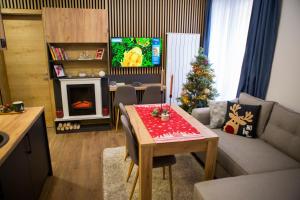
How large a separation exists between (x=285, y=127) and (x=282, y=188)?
2.82 ft

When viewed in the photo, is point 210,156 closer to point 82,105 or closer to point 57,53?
point 82,105

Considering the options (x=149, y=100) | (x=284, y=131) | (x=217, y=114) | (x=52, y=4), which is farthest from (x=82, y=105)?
(x=284, y=131)

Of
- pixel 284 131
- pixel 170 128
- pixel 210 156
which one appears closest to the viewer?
pixel 210 156

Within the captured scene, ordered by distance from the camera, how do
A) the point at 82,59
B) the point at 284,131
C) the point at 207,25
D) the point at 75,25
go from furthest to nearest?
the point at 207,25 → the point at 82,59 → the point at 75,25 → the point at 284,131

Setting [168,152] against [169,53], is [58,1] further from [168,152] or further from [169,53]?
[168,152]

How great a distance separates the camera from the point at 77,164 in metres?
2.78

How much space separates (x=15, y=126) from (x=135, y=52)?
2.73m

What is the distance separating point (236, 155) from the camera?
2092 mm

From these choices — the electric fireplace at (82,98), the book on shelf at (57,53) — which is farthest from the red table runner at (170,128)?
the book on shelf at (57,53)

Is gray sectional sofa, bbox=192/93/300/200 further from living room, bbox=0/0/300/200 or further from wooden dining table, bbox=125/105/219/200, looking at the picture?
wooden dining table, bbox=125/105/219/200

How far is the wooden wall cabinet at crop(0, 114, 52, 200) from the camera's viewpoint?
1402mm

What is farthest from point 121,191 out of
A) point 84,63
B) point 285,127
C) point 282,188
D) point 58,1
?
point 58,1

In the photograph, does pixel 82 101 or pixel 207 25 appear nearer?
pixel 82 101

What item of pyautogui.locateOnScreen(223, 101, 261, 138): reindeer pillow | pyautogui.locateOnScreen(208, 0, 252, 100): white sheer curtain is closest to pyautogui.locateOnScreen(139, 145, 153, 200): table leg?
pyautogui.locateOnScreen(223, 101, 261, 138): reindeer pillow
